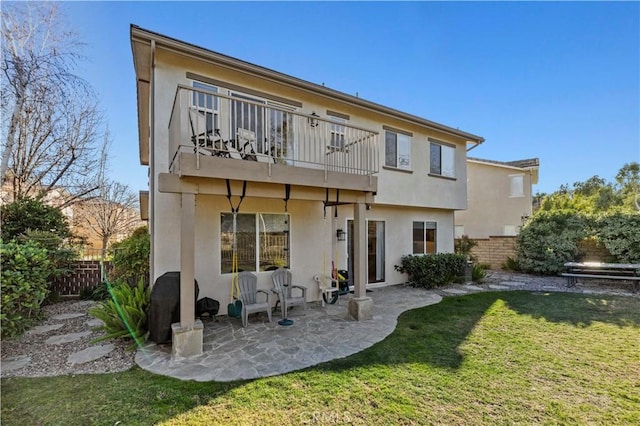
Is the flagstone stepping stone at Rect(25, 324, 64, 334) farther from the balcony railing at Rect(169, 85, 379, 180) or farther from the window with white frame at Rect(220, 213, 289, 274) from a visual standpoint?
the balcony railing at Rect(169, 85, 379, 180)

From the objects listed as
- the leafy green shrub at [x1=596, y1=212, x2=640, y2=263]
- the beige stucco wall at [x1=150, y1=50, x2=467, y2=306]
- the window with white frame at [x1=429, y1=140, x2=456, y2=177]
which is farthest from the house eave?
the leafy green shrub at [x1=596, y1=212, x2=640, y2=263]

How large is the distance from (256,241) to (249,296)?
1.45 metres

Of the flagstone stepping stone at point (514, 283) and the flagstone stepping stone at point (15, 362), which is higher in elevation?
the flagstone stepping stone at point (15, 362)

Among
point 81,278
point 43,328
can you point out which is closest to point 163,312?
point 43,328

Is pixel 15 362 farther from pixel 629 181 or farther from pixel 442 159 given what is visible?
pixel 629 181

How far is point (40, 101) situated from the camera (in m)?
10.7

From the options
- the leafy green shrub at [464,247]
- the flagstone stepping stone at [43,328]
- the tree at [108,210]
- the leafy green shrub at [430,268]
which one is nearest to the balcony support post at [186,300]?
the flagstone stepping stone at [43,328]

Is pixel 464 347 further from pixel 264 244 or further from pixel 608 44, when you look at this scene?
pixel 608 44

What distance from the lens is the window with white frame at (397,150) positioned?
10.2 metres

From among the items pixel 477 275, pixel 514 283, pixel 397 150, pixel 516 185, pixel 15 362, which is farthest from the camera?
pixel 516 185

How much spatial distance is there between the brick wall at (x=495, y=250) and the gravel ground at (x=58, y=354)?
1610 centimetres

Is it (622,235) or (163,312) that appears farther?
(622,235)

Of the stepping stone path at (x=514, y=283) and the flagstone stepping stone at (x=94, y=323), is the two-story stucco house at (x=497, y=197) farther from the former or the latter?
the flagstone stepping stone at (x=94, y=323)

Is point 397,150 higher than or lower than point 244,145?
higher
